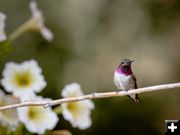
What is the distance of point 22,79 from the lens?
83 centimetres

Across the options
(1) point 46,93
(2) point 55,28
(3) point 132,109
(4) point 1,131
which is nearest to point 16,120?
(4) point 1,131

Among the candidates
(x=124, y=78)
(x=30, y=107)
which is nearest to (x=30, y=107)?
(x=30, y=107)

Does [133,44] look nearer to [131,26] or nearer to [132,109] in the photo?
[131,26]

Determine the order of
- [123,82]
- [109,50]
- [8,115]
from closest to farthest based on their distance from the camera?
1. [123,82]
2. [8,115]
3. [109,50]

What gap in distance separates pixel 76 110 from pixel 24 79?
0.08 m

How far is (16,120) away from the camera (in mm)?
771

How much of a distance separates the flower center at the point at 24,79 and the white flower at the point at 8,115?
33 millimetres

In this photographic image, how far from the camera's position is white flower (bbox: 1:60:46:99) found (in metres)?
0.79

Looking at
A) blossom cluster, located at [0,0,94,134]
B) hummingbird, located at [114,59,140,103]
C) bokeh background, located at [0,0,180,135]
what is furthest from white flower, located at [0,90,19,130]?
bokeh background, located at [0,0,180,135]

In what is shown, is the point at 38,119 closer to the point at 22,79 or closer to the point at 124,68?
the point at 22,79

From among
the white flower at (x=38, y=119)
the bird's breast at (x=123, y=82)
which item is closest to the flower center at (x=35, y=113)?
the white flower at (x=38, y=119)

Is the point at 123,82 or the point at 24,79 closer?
the point at 123,82

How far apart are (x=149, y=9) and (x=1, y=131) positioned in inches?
43.1

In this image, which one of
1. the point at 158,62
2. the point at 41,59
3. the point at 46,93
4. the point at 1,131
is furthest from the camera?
the point at 158,62
